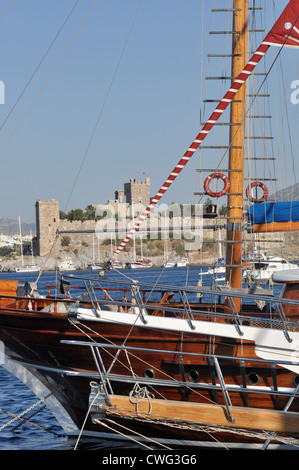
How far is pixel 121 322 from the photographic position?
9.16m

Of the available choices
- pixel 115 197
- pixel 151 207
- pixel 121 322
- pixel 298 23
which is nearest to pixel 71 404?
pixel 121 322

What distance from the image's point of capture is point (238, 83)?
10.1 metres

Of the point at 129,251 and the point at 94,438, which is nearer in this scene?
the point at 94,438

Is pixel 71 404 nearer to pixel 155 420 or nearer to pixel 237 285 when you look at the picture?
pixel 155 420

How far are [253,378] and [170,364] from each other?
1.06 metres

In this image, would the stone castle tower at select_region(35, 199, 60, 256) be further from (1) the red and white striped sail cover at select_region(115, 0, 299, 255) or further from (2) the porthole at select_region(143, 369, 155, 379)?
(2) the porthole at select_region(143, 369, 155, 379)

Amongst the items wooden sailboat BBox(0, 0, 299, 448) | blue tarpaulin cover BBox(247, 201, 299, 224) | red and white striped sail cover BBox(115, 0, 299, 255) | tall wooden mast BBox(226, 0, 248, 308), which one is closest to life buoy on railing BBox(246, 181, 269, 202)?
tall wooden mast BBox(226, 0, 248, 308)

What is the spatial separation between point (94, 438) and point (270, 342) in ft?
9.89

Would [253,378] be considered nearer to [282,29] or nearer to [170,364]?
[170,364]

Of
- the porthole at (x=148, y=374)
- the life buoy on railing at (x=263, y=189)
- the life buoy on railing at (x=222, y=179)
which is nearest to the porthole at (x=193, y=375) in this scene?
the porthole at (x=148, y=374)

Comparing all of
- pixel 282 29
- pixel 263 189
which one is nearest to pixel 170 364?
pixel 282 29

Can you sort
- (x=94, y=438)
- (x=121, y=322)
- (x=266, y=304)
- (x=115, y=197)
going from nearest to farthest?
1. (x=121, y=322)
2. (x=94, y=438)
3. (x=266, y=304)
4. (x=115, y=197)

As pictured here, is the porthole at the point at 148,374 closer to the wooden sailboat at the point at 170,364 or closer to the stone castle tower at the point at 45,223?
the wooden sailboat at the point at 170,364

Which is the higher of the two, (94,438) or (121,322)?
(121,322)
